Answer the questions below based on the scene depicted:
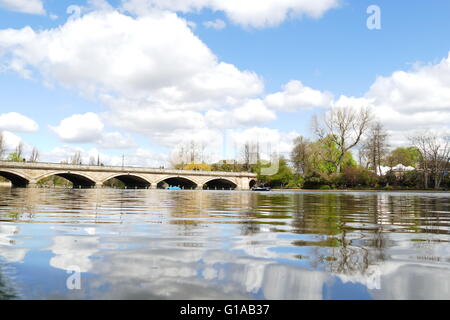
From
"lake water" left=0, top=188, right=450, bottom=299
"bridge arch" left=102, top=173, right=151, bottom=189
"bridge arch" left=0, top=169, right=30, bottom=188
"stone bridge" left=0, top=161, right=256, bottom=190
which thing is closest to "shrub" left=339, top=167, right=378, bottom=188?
"stone bridge" left=0, top=161, right=256, bottom=190

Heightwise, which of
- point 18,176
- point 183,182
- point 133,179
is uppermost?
point 18,176

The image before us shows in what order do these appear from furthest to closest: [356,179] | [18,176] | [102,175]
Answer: [102,175] → [18,176] → [356,179]

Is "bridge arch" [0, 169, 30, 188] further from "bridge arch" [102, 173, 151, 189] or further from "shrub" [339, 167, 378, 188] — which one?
"shrub" [339, 167, 378, 188]

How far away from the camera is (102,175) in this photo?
233ft

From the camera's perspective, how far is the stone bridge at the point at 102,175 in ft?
207

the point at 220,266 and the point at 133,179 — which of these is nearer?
the point at 220,266

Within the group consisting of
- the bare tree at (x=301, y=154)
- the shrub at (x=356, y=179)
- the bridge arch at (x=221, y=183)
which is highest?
the bare tree at (x=301, y=154)

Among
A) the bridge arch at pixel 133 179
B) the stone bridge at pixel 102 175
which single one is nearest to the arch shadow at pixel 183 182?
the stone bridge at pixel 102 175

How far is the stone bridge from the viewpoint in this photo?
207ft

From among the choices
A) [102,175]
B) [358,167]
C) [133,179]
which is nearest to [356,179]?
[358,167]

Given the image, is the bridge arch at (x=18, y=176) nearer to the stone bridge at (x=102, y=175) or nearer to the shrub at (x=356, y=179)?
the stone bridge at (x=102, y=175)

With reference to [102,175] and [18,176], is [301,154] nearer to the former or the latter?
[102,175]

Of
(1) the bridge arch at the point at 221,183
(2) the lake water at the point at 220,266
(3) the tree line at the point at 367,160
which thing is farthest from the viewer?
(1) the bridge arch at the point at 221,183
